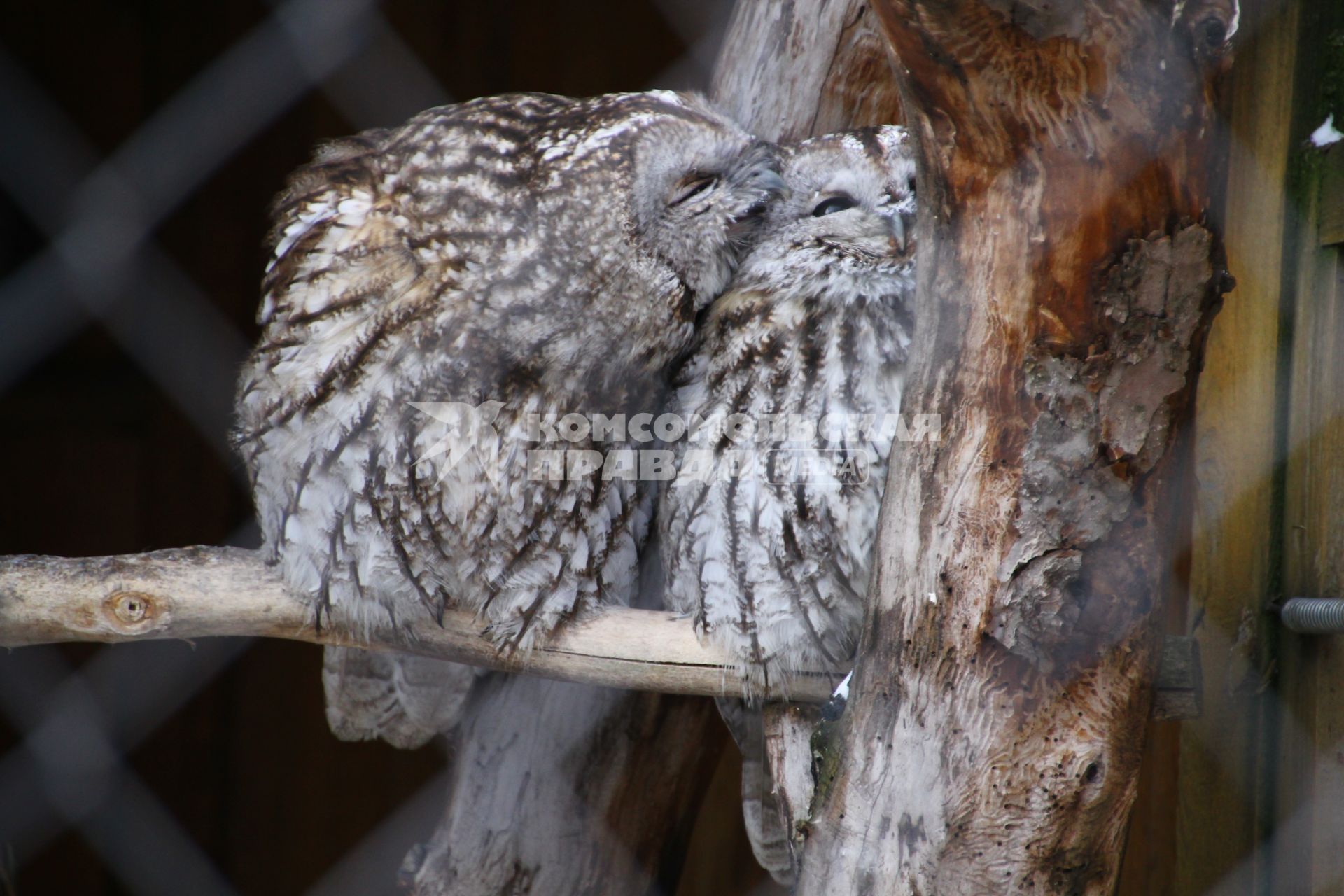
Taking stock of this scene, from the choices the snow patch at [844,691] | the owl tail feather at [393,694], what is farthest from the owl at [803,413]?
the owl tail feather at [393,694]

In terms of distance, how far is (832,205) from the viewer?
1.28 meters

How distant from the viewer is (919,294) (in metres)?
0.96

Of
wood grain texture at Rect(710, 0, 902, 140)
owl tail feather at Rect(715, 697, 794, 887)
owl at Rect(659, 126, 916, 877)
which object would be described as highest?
wood grain texture at Rect(710, 0, 902, 140)

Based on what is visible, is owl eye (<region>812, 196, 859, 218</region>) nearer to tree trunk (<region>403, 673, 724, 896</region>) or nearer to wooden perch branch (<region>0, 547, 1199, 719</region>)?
wooden perch branch (<region>0, 547, 1199, 719</region>)

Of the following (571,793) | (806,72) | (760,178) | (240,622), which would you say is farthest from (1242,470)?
(240,622)

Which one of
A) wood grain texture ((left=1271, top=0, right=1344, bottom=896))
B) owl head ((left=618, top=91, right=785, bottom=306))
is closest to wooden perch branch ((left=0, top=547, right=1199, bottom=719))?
owl head ((left=618, top=91, right=785, bottom=306))

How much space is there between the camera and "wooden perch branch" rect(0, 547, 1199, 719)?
1.21m

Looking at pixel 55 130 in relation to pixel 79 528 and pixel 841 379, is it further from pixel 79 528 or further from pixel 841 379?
pixel 841 379

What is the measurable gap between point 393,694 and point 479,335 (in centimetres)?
81

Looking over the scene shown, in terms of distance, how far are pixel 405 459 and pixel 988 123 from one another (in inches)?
29.7

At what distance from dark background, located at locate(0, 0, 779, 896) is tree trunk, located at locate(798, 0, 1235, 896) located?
4.20 feet

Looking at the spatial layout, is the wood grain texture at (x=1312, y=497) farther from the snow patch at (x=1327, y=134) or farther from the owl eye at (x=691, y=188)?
the owl eye at (x=691, y=188)

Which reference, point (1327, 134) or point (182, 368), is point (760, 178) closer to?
point (1327, 134)

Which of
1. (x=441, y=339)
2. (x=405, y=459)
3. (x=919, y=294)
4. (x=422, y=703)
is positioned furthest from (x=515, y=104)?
(x=422, y=703)
